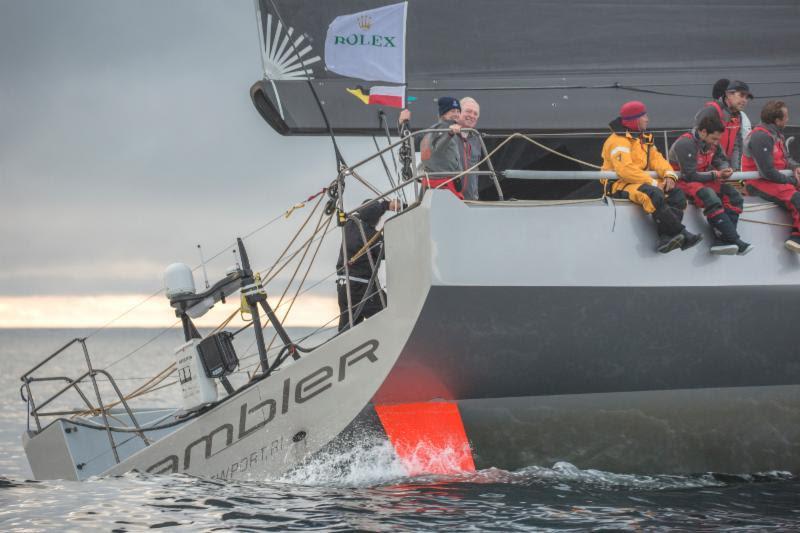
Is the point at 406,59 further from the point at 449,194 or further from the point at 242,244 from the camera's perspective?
the point at 449,194

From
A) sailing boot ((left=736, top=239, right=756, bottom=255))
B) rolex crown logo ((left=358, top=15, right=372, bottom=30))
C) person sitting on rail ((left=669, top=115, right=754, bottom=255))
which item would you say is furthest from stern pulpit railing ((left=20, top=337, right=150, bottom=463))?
sailing boot ((left=736, top=239, right=756, bottom=255))

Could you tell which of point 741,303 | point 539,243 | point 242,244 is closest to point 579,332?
point 539,243

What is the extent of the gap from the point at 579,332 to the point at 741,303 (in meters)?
0.95

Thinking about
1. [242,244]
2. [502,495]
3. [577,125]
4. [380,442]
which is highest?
[577,125]

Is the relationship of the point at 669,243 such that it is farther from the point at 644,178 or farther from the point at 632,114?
the point at 632,114

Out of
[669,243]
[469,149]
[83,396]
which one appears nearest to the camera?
[669,243]

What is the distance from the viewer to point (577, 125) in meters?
7.97

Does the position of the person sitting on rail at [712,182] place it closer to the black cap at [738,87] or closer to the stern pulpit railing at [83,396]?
the black cap at [738,87]

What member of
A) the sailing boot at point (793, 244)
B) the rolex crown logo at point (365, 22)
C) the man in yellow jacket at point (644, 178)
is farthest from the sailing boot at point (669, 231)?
the rolex crown logo at point (365, 22)

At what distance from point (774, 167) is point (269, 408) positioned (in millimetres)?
3301

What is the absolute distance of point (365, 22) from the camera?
25.0 feet

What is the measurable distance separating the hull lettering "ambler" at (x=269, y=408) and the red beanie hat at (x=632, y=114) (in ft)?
6.26

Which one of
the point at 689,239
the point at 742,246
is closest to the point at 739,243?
the point at 742,246

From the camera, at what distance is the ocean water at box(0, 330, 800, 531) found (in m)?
4.97
